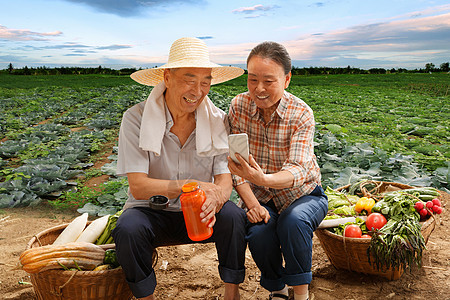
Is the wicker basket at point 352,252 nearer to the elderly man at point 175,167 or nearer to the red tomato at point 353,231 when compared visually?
the red tomato at point 353,231

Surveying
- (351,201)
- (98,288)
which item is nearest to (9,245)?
(98,288)

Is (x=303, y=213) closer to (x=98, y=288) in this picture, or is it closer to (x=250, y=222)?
(x=250, y=222)

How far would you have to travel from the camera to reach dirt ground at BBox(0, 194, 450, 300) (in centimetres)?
253

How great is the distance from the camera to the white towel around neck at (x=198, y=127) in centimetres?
221

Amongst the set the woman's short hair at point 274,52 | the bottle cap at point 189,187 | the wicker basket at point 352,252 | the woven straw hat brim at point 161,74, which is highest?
the woman's short hair at point 274,52

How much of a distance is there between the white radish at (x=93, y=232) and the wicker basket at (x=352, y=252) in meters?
1.57

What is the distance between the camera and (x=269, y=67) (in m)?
2.19

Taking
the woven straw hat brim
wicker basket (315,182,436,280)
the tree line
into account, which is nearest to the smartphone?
the woven straw hat brim

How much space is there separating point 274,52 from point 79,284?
5.80 ft

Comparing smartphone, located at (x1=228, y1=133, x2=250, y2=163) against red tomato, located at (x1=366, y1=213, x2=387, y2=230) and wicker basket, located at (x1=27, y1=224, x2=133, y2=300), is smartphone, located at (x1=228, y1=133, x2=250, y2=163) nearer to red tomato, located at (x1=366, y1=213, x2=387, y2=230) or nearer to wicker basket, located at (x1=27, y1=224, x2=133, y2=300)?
wicker basket, located at (x1=27, y1=224, x2=133, y2=300)

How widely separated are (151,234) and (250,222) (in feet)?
2.05

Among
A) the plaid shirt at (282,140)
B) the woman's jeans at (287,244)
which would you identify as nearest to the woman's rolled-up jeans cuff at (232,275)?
the woman's jeans at (287,244)

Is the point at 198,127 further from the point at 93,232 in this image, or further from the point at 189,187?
the point at 93,232

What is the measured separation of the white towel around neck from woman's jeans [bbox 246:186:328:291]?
561 millimetres
